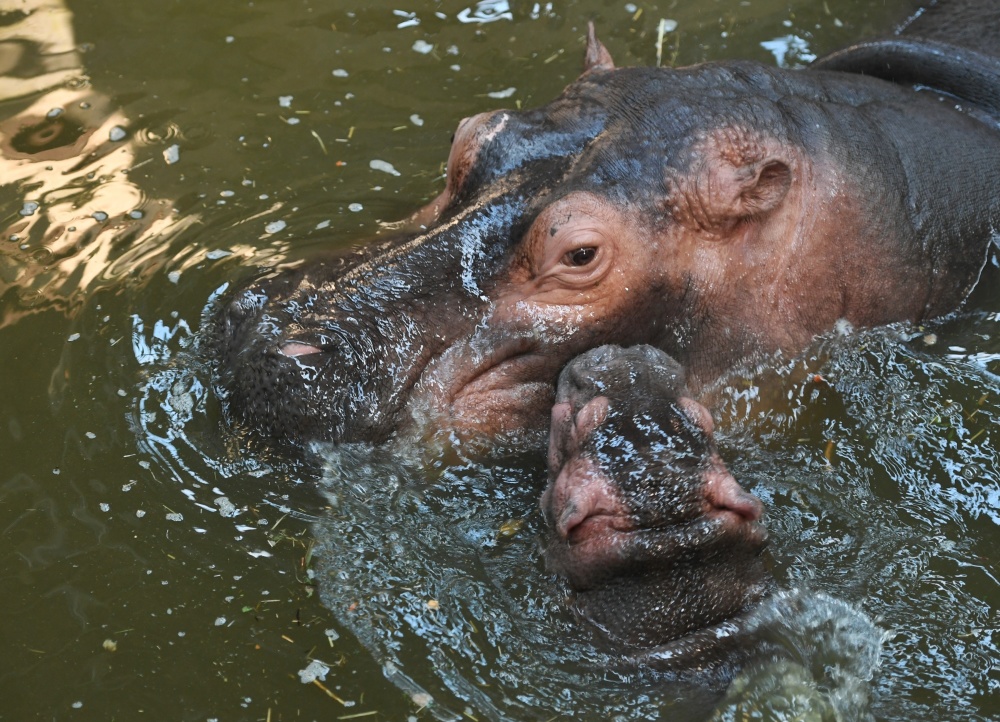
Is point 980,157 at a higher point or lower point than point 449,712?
higher

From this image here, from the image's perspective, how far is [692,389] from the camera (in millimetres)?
4961

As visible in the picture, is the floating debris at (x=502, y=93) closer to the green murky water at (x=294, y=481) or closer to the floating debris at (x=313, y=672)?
the green murky water at (x=294, y=481)

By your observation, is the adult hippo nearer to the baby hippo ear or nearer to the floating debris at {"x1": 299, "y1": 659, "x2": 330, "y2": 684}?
the baby hippo ear

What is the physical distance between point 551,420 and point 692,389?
27.1 inches

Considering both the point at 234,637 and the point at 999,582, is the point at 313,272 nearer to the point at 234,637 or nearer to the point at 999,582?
the point at 234,637

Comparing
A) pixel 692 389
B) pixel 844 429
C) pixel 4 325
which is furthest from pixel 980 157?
pixel 4 325

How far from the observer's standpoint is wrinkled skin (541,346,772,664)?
13.2 feet

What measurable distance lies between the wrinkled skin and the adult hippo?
0.59 m

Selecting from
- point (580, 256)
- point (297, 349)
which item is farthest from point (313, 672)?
point (580, 256)

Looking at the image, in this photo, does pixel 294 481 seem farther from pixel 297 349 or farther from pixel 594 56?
pixel 594 56

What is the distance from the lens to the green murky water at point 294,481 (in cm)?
412

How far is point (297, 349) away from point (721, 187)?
71.4 inches

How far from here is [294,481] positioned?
15.7 ft

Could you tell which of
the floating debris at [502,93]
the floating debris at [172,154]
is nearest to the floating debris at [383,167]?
the floating debris at [502,93]
